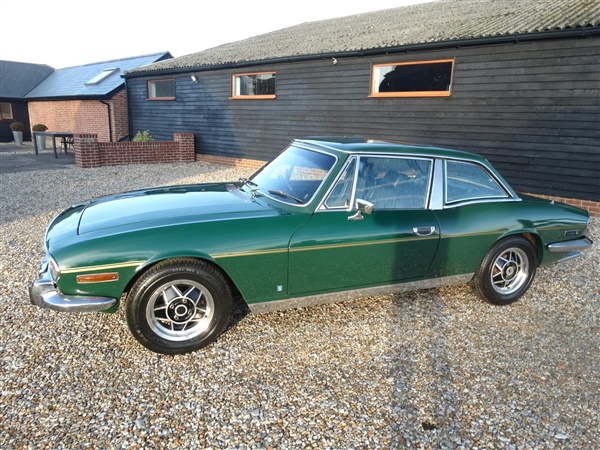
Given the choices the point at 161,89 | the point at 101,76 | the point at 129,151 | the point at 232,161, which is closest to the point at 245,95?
the point at 232,161

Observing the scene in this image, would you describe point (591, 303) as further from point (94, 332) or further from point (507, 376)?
point (94, 332)

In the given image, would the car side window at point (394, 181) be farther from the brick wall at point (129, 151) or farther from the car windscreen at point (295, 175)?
the brick wall at point (129, 151)

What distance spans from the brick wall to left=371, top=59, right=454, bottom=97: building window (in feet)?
23.8

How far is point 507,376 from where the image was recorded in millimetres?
2861

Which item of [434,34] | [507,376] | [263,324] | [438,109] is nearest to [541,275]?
[507,376]

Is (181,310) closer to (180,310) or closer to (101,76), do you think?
(180,310)

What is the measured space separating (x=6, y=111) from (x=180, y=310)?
26.6m

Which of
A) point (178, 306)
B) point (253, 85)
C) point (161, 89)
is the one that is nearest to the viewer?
point (178, 306)

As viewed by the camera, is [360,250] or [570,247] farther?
[570,247]

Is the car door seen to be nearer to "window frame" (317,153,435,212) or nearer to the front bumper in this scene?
"window frame" (317,153,435,212)

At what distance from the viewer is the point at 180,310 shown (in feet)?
9.43

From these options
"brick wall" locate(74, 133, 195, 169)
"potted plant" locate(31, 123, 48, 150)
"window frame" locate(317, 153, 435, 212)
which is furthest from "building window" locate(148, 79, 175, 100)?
"window frame" locate(317, 153, 435, 212)

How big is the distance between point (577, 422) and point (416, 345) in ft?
3.58

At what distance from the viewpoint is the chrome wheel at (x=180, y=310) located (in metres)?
2.82
